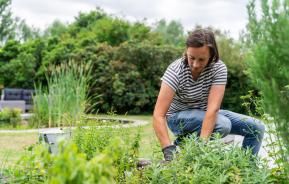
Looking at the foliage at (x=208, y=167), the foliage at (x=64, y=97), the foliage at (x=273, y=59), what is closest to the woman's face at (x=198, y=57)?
the foliage at (x=208, y=167)

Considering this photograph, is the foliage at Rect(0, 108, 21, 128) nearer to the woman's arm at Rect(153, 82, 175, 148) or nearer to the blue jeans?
the blue jeans

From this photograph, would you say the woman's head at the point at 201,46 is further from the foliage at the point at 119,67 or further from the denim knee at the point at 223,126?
the foliage at the point at 119,67

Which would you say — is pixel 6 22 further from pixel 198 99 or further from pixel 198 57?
pixel 198 57

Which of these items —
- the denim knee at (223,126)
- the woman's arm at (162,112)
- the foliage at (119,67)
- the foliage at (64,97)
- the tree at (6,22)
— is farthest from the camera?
the tree at (6,22)

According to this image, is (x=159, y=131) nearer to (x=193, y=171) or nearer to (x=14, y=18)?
(x=193, y=171)

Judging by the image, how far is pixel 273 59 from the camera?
2053mm

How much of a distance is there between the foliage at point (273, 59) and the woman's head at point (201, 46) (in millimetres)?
1415

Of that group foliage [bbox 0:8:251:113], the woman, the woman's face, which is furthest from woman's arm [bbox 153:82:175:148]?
foliage [bbox 0:8:251:113]

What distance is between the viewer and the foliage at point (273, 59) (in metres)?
2.01

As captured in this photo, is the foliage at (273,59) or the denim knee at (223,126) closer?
the foliage at (273,59)

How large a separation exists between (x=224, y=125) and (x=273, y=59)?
5.58 ft

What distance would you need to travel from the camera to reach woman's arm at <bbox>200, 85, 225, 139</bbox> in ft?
11.6

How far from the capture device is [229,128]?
3756mm

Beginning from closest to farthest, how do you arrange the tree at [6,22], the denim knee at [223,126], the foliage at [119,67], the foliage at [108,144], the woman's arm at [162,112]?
the foliage at [108,144] → the woman's arm at [162,112] → the denim knee at [223,126] → the foliage at [119,67] → the tree at [6,22]
